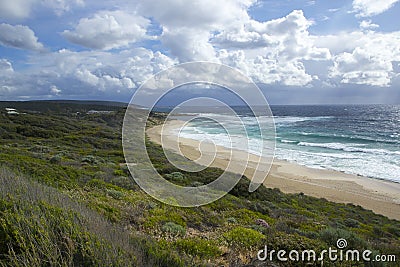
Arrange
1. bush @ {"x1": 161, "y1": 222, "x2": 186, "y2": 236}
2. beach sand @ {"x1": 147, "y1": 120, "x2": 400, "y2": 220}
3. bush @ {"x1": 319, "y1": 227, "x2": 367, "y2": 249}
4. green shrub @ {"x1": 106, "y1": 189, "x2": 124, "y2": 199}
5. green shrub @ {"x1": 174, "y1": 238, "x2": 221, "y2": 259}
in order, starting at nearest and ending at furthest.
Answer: green shrub @ {"x1": 174, "y1": 238, "x2": 221, "y2": 259}
bush @ {"x1": 319, "y1": 227, "x2": 367, "y2": 249}
bush @ {"x1": 161, "y1": 222, "x2": 186, "y2": 236}
green shrub @ {"x1": 106, "y1": 189, "x2": 124, "y2": 199}
beach sand @ {"x1": 147, "y1": 120, "x2": 400, "y2": 220}

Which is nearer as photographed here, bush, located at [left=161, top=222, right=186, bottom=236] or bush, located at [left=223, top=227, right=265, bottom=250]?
bush, located at [left=223, top=227, right=265, bottom=250]

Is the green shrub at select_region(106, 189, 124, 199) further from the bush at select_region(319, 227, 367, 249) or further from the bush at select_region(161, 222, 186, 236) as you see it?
the bush at select_region(319, 227, 367, 249)

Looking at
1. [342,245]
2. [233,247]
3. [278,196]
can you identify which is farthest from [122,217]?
[278,196]

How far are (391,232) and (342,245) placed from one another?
315 inches

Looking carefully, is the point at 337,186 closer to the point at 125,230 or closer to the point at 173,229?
the point at 173,229

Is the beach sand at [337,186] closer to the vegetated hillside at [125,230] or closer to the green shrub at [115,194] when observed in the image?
the vegetated hillside at [125,230]

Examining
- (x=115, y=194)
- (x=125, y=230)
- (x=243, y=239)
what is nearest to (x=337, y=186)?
(x=115, y=194)

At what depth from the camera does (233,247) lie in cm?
500

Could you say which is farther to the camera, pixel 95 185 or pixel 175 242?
pixel 95 185

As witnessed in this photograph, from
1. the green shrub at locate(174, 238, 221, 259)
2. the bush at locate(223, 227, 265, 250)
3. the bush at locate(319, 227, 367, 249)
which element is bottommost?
the bush at locate(223, 227, 265, 250)

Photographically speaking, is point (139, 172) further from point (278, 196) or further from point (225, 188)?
point (278, 196)

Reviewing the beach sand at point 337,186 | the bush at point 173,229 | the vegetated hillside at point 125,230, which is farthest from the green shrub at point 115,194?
the beach sand at point 337,186

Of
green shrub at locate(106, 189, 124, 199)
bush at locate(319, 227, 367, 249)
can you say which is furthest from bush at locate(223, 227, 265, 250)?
green shrub at locate(106, 189, 124, 199)

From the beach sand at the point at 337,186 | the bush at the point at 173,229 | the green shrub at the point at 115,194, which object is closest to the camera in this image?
the bush at the point at 173,229
